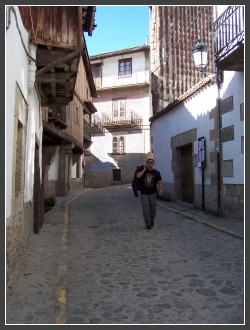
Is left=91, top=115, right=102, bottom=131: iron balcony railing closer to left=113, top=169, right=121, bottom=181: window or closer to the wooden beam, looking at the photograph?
left=113, top=169, right=121, bottom=181: window

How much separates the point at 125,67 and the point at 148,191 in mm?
21238

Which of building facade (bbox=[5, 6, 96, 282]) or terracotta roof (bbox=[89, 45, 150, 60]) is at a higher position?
terracotta roof (bbox=[89, 45, 150, 60])

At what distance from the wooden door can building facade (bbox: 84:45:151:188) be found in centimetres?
1372

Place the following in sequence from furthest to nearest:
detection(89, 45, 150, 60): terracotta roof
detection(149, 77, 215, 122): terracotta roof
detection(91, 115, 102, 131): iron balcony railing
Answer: detection(91, 115, 102, 131): iron balcony railing → detection(89, 45, 150, 60): terracotta roof → detection(149, 77, 215, 122): terracotta roof

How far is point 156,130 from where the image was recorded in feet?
49.8

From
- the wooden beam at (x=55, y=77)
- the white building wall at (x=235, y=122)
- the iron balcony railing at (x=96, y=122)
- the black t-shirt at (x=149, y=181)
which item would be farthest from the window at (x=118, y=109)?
A: the wooden beam at (x=55, y=77)

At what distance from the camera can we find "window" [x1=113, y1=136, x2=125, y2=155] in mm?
27359

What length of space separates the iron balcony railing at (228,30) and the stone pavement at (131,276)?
403 centimetres

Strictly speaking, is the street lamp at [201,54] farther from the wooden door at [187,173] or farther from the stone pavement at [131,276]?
the stone pavement at [131,276]

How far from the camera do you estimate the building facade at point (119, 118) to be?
2658 centimetres

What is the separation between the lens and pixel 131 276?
439 cm

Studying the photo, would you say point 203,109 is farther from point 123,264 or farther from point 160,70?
point 160,70

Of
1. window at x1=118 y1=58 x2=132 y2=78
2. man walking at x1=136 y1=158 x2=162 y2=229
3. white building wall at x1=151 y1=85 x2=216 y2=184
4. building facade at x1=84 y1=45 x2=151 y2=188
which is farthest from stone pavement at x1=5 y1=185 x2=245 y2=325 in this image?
window at x1=118 y1=58 x2=132 y2=78

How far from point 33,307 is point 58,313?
327 millimetres
